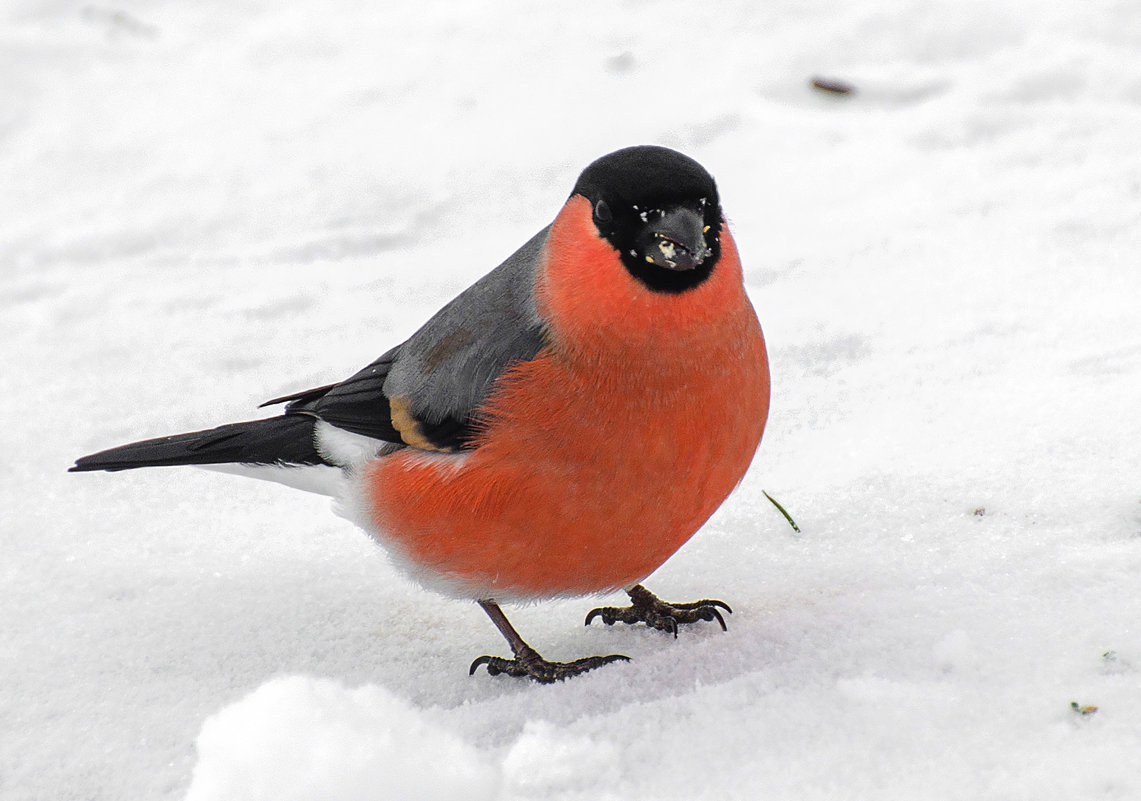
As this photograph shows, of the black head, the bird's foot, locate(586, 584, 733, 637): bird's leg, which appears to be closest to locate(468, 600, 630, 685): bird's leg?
the bird's foot

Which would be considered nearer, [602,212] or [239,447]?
[602,212]

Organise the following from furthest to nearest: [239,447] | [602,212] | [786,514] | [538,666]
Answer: [239,447], [786,514], [538,666], [602,212]

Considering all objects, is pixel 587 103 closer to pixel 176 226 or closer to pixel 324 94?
pixel 324 94

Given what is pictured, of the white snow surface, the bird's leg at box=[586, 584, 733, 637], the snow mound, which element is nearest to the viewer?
the snow mound

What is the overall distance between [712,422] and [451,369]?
757 mm

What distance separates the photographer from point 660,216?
9.77ft

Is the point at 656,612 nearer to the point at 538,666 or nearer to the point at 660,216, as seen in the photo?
the point at 538,666

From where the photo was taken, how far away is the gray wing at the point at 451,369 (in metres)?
3.22

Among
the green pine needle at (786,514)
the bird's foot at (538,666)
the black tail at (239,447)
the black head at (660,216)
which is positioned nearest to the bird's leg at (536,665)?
the bird's foot at (538,666)

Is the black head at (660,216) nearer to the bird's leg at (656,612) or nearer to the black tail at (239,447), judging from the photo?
the bird's leg at (656,612)

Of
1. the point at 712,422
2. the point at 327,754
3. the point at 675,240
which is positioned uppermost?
the point at 675,240

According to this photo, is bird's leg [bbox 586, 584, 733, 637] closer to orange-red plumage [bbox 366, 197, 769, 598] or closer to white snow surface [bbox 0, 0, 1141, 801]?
white snow surface [bbox 0, 0, 1141, 801]

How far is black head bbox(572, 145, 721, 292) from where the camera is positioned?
2.95 meters

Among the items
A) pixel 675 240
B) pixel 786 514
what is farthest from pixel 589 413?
pixel 786 514
